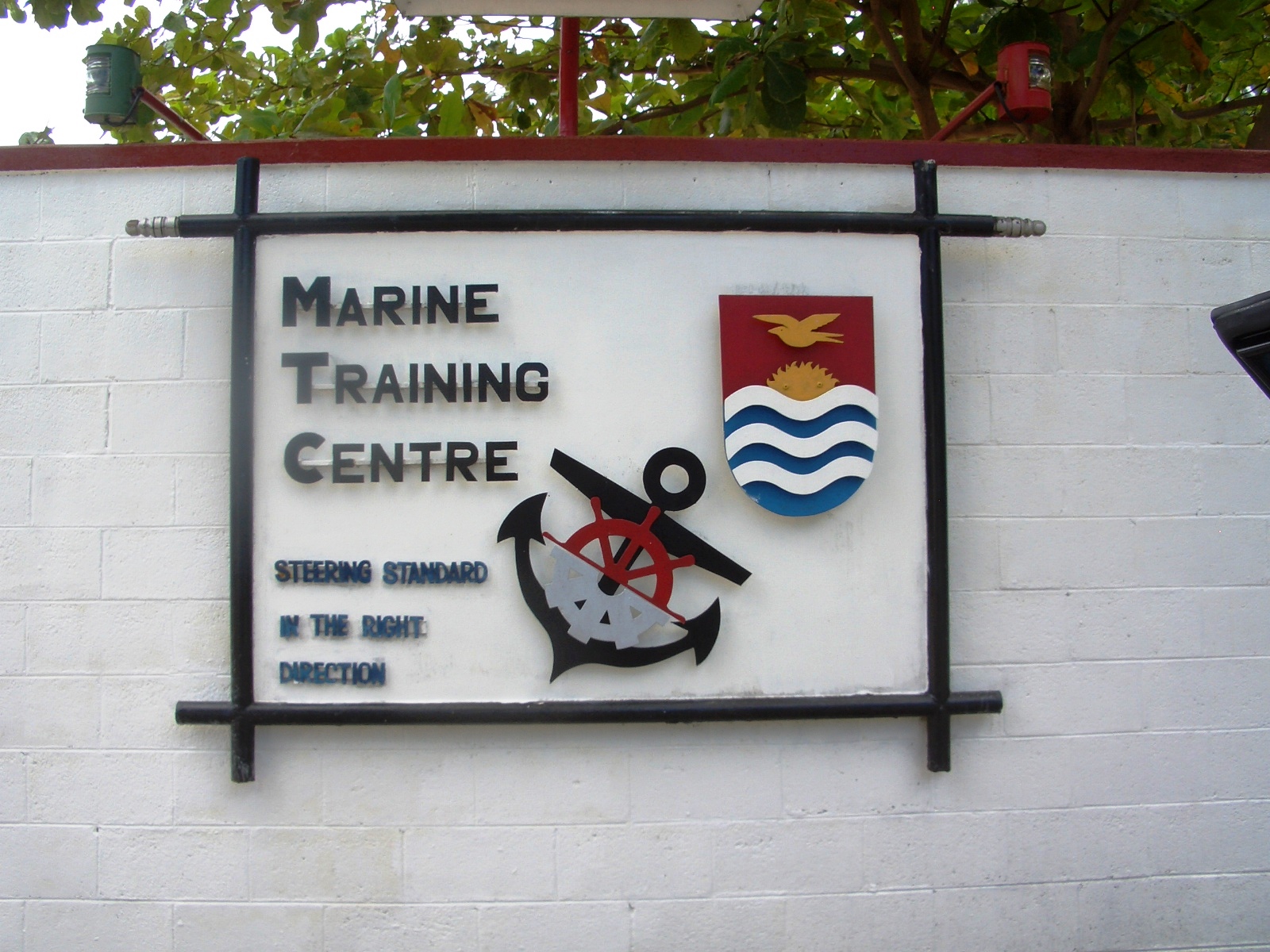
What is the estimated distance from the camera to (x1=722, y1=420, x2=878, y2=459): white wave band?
235 centimetres

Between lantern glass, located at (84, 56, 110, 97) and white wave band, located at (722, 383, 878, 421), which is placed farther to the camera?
lantern glass, located at (84, 56, 110, 97)

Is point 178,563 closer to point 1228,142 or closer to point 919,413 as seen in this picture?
point 919,413

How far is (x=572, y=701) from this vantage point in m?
2.35

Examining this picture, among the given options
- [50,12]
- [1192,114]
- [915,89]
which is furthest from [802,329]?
[1192,114]

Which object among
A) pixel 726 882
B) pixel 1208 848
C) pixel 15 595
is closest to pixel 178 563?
pixel 15 595

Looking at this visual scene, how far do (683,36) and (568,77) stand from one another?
1007 millimetres

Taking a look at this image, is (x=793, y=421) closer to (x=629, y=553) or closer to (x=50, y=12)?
(x=629, y=553)

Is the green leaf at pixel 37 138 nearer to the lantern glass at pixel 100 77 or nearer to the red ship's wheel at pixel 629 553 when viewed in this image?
the lantern glass at pixel 100 77

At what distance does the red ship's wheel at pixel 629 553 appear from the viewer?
2.34 metres

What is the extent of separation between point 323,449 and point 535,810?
105cm


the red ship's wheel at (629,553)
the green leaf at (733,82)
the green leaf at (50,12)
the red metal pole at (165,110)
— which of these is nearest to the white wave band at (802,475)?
the red ship's wheel at (629,553)

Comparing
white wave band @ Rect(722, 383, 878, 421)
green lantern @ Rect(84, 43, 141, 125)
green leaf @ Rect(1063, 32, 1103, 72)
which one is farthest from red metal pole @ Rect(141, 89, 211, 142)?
green leaf @ Rect(1063, 32, 1103, 72)

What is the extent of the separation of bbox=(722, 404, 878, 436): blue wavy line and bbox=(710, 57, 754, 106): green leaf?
149 cm

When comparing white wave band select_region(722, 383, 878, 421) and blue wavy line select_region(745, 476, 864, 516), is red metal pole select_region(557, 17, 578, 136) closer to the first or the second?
white wave band select_region(722, 383, 878, 421)
